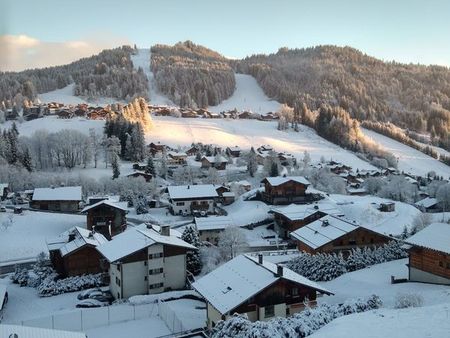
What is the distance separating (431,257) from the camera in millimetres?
26438

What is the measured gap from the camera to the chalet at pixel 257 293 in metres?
20.4

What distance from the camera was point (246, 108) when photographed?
160 metres

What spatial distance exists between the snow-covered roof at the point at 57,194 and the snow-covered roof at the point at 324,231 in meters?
25.0

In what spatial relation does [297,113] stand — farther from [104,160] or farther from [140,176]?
[140,176]

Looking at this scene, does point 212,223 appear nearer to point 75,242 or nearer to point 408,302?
point 75,242

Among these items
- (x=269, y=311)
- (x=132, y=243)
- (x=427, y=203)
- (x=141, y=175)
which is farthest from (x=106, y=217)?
(x=427, y=203)

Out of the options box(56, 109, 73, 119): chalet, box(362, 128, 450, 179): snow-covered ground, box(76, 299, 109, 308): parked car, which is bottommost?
box(362, 128, 450, 179): snow-covered ground

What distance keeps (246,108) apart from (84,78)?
52.1 metres

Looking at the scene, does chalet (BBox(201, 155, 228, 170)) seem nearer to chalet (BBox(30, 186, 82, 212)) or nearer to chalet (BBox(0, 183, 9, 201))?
chalet (BBox(30, 186, 82, 212))

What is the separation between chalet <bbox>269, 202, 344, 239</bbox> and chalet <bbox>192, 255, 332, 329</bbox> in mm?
20844

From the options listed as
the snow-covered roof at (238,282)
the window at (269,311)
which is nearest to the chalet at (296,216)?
the snow-covered roof at (238,282)

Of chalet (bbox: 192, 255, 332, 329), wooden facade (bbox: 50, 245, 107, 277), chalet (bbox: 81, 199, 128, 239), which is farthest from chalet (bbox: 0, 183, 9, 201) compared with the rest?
chalet (bbox: 192, 255, 332, 329)

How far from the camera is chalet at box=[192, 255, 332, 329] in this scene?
20.4m

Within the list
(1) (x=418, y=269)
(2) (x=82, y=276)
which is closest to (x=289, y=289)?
(1) (x=418, y=269)
